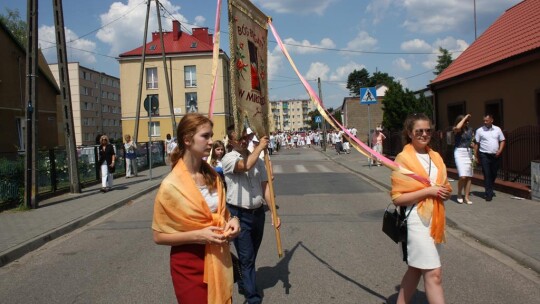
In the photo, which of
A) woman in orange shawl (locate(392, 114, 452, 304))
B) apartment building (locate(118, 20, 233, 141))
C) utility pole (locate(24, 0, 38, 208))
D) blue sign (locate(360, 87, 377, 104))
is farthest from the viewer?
apartment building (locate(118, 20, 233, 141))

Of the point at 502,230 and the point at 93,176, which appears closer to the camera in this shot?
the point at 502,230

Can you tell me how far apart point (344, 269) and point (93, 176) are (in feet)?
44.1

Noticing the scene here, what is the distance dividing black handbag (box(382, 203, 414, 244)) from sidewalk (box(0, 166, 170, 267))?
5.58 m

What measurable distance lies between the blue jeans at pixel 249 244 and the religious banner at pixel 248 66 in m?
0.76

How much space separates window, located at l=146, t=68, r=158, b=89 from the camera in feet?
192

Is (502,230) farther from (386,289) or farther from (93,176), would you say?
(93,176)

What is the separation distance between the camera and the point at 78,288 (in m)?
5.45

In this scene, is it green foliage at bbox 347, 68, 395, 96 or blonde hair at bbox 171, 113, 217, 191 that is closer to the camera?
blonde hair at bbox 171, 113, 217, 191

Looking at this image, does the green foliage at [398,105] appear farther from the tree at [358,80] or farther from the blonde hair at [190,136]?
the tree at [358,80]

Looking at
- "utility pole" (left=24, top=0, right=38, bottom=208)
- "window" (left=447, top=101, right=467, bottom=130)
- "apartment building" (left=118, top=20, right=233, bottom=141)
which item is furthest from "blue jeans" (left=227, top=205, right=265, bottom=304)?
"apartment building" (left=118, top=20, right=233, bottom=141)

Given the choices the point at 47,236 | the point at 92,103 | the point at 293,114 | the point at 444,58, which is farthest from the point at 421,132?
the point at 293,114

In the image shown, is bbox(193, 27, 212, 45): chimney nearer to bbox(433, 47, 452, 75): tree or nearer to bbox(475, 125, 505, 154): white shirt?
bbox(433, 47, 452, 75): tree

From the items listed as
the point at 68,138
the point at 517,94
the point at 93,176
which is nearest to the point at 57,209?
the point at 68,138

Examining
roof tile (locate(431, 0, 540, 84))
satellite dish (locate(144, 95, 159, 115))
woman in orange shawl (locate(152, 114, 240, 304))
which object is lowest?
woman in orange shawl (locate(152, 114, 240, 304))
